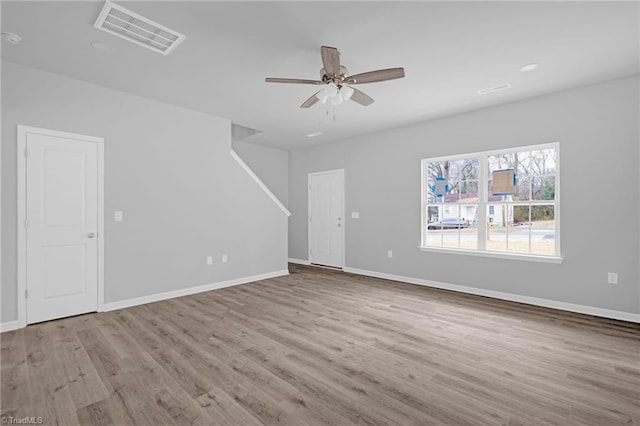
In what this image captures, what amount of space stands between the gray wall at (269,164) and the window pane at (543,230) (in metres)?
5.28

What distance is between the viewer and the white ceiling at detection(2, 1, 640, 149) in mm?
2395

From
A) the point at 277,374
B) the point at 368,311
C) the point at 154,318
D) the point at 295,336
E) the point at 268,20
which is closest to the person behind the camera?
the point at 277,374

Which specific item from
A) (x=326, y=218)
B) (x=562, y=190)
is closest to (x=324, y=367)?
(x=562, y=190)

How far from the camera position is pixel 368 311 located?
384cm

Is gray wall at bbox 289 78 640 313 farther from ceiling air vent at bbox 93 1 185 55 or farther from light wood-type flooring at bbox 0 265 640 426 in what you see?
ceiling air vent at bbox 93 1 185 55

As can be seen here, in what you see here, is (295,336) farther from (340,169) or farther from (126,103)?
(340,169)

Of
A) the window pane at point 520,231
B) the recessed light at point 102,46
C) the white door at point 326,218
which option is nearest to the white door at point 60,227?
the recessed light at point 102,46

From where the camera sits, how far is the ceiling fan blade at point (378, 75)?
2646 millimetres

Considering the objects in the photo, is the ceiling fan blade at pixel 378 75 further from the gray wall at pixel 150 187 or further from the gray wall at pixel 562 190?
the gray wall at pixel 150 187

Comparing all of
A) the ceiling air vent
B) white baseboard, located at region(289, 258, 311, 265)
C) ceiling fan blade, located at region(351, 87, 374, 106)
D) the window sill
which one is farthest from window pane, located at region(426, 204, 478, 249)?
the ceiling air vent

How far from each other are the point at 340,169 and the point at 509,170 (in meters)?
3.17

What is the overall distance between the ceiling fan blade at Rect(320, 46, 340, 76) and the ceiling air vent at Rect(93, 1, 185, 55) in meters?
1.31

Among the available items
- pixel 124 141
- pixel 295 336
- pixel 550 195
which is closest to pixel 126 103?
pixel 124 141

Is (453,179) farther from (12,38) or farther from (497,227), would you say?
(12,38)
